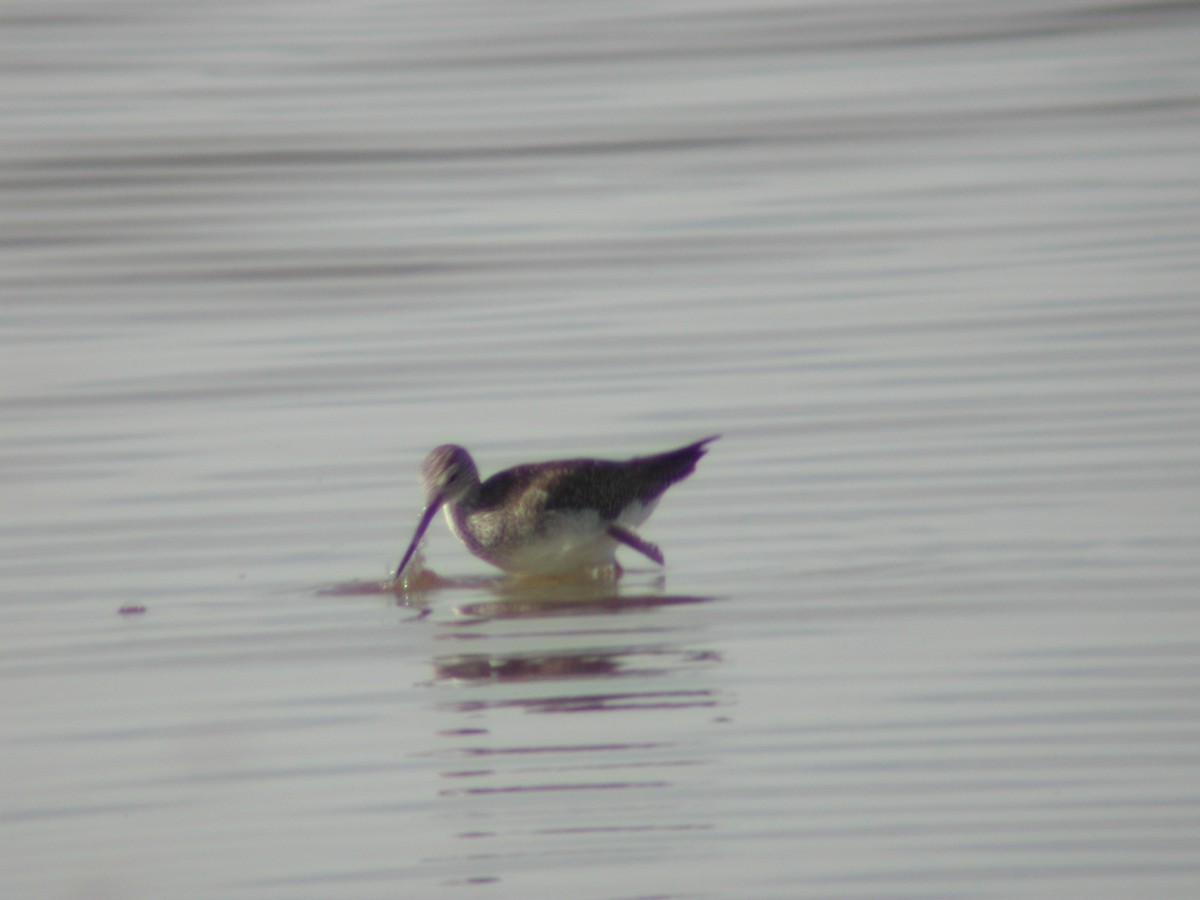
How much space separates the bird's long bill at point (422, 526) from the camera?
8343 millimetres

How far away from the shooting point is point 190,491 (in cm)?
951

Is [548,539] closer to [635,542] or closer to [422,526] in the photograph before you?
[635,542]

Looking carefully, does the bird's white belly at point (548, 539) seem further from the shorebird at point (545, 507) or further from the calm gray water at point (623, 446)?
the calm gray water at point (623, 446)

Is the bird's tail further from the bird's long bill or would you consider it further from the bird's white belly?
the bird's long bill

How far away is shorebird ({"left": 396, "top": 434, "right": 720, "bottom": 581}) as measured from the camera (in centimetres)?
858

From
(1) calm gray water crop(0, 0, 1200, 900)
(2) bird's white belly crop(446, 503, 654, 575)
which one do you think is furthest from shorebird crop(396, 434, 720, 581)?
(1) calm gray water crop(0, 0, 1200, 900)

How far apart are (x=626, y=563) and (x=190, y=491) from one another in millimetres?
1964

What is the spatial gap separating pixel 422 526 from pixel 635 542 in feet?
2.72

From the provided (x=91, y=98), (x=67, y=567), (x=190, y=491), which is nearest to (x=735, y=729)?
(x=67, y=567)

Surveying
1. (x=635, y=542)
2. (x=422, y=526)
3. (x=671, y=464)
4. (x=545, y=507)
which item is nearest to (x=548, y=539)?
(x=545, y=507)

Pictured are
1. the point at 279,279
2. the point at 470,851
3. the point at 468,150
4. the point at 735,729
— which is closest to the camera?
the point at 470,851

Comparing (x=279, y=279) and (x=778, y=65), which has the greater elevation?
(x=778, y=65)

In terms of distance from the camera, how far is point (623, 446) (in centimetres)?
988

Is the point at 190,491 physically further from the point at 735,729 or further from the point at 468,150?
the point at 468,150
